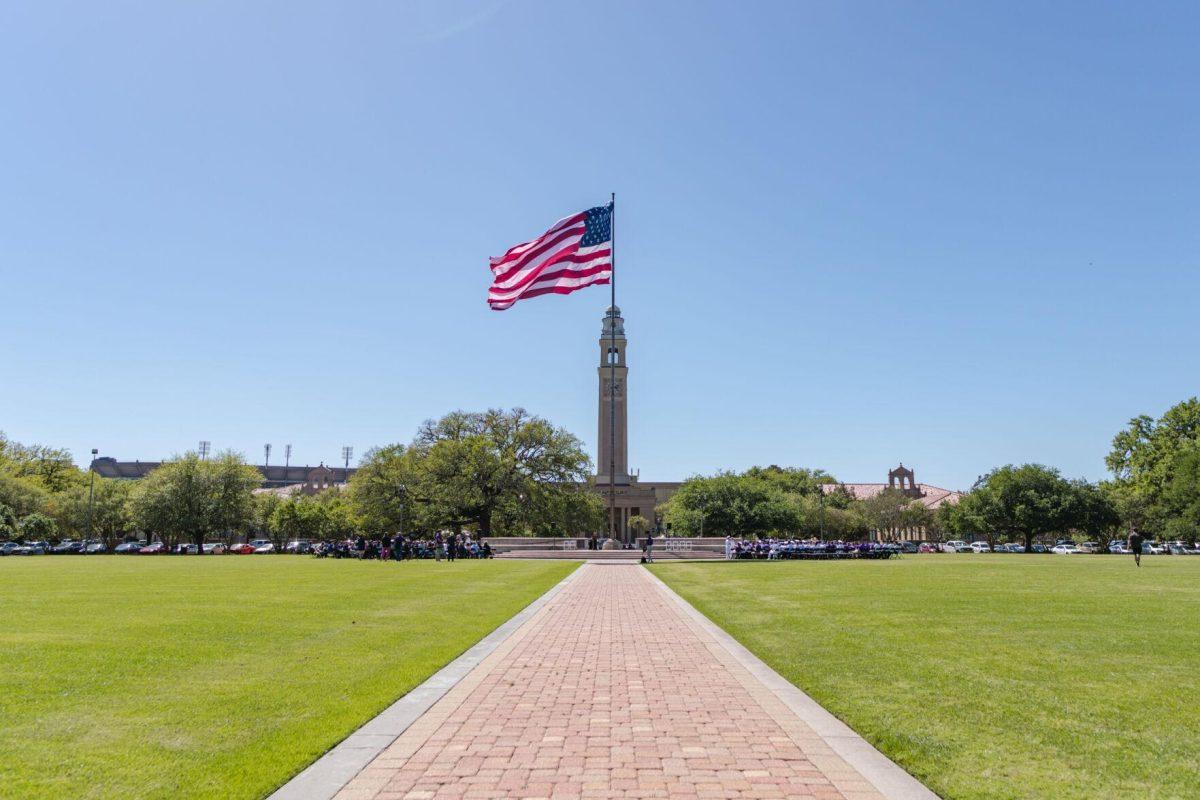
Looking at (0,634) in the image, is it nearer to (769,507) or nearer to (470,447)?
(470,447)

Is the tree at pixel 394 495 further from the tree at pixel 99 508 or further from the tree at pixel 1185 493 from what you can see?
the tree at pixel 1185 493

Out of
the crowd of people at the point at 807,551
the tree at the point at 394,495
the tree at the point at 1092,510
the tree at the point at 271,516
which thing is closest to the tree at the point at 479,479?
the tree at the point at 394,495

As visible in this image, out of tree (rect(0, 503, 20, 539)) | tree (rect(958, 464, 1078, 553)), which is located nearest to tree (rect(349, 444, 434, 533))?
tree (rect(0, 503, 20, 539))

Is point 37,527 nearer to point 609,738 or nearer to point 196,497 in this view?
point 196,497

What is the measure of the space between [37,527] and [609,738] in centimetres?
8658

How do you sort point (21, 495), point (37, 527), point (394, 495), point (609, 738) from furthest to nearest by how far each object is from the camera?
point (37, 527) < point (21, 495) < point (394, 495) < point (609, 738)

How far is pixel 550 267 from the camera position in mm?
31703

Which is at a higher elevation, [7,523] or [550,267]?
[550,267]

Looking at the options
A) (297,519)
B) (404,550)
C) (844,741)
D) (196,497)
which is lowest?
(404,550)

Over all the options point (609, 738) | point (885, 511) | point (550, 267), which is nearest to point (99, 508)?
point (550, 267)

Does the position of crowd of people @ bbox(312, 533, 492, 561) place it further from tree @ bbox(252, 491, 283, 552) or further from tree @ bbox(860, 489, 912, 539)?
tree @ bbox(860, 489, 912, 539)

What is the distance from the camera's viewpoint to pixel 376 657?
1145 centimetres

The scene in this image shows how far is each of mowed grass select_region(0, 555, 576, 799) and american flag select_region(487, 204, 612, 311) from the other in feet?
44.3

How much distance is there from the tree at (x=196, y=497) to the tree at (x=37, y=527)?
295 inches
